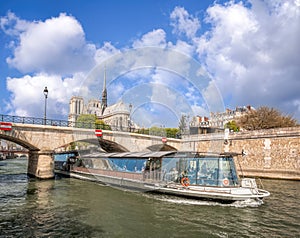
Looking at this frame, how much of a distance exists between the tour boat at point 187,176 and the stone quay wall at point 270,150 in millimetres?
15140

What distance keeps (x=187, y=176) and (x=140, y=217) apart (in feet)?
18.9

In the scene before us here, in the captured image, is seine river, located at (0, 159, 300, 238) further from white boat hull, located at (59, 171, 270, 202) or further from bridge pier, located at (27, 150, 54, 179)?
bridge pier, located at (27, 150, 54, 179)

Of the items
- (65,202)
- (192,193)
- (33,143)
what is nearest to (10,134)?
(33,143)

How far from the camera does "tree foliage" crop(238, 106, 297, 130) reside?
45.3m

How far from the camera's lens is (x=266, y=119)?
4591 centimetres

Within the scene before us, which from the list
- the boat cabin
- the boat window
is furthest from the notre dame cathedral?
the boat window

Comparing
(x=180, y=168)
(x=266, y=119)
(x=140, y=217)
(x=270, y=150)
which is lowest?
(x=140, y=217)

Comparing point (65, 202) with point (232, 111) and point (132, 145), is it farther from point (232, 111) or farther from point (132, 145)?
point (232, 111)

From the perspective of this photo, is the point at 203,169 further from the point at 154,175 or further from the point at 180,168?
the point at 154,175

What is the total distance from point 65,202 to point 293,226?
12821 mm

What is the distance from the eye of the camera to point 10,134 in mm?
24953

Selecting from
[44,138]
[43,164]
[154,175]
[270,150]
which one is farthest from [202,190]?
[270,150]

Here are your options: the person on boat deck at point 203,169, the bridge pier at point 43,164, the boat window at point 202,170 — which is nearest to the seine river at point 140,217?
the boat window at point 202,170

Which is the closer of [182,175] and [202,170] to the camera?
[202,170]
